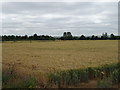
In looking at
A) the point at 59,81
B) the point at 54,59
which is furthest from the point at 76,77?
the point at 54,59

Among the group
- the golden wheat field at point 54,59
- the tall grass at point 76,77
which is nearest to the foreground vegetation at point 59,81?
the tall grass at point 76,77

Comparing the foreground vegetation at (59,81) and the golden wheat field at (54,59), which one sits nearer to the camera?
the foreground vegetation at (59,81)

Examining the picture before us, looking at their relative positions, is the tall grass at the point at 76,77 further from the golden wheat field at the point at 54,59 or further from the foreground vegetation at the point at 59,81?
the golden wheat field at the point at 54,59

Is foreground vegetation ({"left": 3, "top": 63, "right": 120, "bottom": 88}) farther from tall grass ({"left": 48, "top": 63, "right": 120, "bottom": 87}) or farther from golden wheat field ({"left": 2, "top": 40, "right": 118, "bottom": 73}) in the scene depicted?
golden wheat field ({"left": 2, "top": 40, "right": 118, "bottom": 73})

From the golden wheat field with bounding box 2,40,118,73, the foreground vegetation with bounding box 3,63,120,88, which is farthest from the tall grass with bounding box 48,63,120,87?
the golden wheat field with bounding box 2,40,118,73

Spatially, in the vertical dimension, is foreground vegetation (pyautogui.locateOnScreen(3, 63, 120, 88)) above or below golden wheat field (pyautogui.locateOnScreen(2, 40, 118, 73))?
above

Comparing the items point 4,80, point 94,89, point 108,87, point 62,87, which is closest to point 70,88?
point 62,87

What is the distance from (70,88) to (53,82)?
Answer: 50cm

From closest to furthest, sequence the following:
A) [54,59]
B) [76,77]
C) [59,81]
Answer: [59,81], [76,77], [54,59]

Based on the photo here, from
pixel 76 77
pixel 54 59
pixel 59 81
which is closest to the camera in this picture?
pixel 59 81

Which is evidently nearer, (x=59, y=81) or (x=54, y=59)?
(x=59, y=81)

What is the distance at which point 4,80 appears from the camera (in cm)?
589

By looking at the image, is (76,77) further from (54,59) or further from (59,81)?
(54,59)

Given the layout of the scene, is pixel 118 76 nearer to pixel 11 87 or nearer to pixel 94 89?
pixel 94 89
